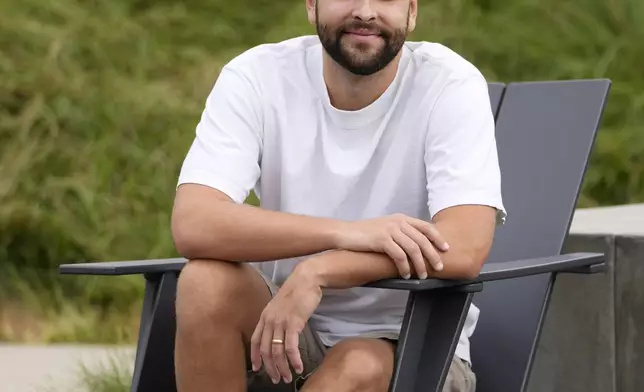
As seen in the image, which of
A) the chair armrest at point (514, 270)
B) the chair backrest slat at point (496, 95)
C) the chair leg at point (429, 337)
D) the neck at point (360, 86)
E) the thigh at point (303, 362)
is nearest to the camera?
the chair armrest at point (514, 270)

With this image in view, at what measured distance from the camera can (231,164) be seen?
111 inches

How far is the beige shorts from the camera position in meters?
2.79

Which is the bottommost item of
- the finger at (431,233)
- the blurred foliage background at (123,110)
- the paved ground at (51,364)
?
the paved ground at (51,364)

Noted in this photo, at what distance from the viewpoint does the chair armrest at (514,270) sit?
2.49m

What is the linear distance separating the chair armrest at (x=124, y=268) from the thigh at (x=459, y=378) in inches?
25.9

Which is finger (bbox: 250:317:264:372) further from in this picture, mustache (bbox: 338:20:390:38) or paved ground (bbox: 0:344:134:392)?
paved ground (bbox: 0:344:134:392)

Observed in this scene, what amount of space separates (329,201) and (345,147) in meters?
0.12

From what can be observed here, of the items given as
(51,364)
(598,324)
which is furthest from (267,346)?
(51,364)

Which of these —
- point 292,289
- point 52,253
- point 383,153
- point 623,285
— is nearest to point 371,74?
point 383,153

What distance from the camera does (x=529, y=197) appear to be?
11.1 feet

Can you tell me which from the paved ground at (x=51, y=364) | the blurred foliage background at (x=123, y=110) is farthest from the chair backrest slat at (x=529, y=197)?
the blurred foliage background at (x=123, y=110)

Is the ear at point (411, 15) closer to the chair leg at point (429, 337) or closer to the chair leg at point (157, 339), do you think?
the chair leg at point (429, 337)

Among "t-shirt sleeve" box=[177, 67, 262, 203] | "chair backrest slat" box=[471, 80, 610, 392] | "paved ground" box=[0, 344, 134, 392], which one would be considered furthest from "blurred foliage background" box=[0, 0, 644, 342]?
"t-shirt sleeve" box=[177, 67, 262, 203]

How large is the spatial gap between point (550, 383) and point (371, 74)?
127 cm
